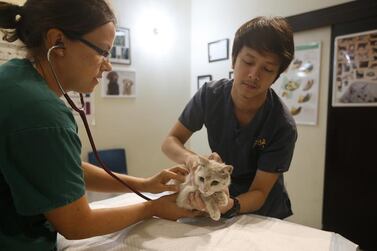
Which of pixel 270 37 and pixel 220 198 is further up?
pixel 270 37

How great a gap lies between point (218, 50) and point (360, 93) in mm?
1452

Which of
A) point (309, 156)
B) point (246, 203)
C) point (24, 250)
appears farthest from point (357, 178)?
point (24, 250)

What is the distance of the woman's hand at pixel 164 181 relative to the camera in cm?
101

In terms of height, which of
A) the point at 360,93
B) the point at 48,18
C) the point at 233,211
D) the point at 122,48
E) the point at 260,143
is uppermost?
the point at 122,48

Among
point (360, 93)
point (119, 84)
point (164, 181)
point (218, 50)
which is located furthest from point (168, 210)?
point (218, 50)

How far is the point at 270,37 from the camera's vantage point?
0.97 meters

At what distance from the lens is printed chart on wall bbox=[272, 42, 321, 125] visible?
2207mm

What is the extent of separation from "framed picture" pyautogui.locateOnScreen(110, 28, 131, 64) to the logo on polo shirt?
1923mm

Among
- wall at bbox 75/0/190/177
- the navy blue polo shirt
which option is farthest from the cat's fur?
wall at bbox 75/0/190/177

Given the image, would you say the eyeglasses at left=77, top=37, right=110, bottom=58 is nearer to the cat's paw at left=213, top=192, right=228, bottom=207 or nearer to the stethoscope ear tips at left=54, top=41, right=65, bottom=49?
the stethoscope ear tips at left=54, top=41, right=65, bottom=49

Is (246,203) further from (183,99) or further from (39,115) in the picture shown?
(183,99)

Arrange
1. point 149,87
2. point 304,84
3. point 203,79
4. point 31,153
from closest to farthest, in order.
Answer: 1. point 31,153
2. point 304,84
3. point 149,87
4. point 203,79

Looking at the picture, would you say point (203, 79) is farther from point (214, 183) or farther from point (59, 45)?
point (59, 45)

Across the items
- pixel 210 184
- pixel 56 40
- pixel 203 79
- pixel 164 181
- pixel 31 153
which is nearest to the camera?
pixel 31 153
